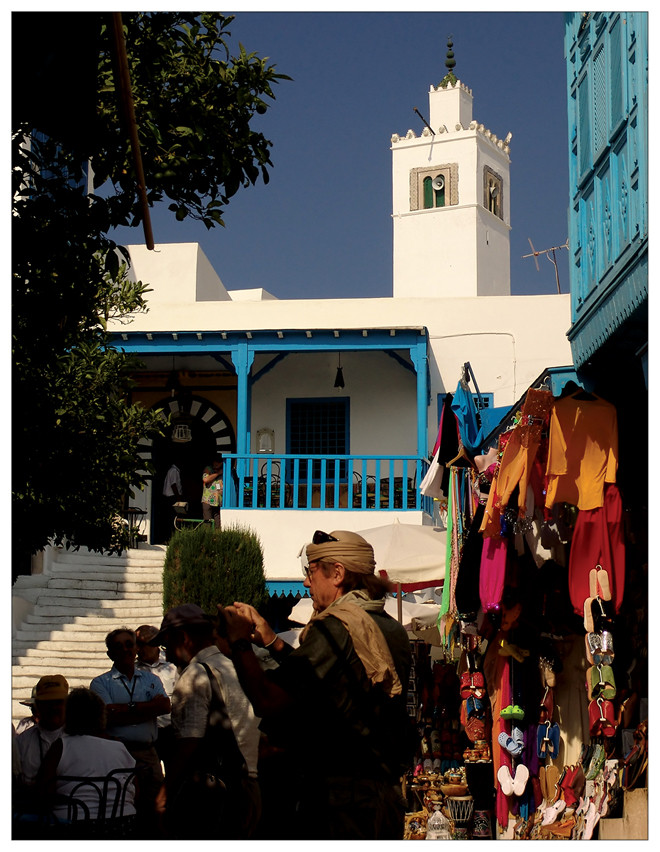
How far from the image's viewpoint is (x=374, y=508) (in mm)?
17094

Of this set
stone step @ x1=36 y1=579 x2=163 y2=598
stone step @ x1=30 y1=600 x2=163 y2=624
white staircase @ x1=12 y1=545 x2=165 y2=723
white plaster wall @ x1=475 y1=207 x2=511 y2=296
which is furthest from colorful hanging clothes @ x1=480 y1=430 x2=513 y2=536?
white plaster wall @ x1=475 y1=207 x2=511 y2=296

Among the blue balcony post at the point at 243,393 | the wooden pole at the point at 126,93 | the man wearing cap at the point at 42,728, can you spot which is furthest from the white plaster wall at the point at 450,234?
the wooden pole at the point at 126,93

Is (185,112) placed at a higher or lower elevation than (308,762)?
higher

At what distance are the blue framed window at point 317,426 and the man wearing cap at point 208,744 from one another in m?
14.8

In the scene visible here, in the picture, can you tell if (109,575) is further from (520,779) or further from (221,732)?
(221,732)

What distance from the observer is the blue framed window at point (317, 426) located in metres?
19.7

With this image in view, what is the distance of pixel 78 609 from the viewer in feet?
53.4

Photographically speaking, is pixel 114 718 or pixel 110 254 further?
pixel 114 718

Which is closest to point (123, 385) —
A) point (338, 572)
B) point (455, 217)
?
point (338, 572)

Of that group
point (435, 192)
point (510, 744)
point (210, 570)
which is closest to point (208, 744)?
point (510, 744)

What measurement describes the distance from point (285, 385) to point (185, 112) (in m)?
13.2

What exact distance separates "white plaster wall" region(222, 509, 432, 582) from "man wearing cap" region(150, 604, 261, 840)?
11.9 metres

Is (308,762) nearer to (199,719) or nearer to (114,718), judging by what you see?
(199,719)

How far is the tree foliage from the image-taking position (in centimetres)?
542
